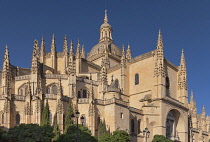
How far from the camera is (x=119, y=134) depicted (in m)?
41.2

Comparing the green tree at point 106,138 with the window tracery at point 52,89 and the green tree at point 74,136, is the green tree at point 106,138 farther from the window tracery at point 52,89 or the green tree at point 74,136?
the window tracery at point 52,89

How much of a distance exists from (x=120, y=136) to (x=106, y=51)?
30467 mm

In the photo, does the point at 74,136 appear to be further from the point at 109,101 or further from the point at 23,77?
the point at 23,77

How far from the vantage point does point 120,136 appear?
41.3 m

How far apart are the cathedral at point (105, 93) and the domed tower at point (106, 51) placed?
3.06m

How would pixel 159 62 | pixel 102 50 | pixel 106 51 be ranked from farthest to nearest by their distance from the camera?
pixel 102 50, pixel 106 51, pixel 159 62

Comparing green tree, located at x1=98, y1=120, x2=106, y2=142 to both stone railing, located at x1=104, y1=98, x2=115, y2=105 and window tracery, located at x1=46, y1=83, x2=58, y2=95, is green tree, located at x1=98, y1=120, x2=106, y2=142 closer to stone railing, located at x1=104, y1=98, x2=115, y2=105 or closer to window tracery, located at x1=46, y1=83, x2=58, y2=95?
stone railing, located at x1=104, y1=98, x2=115, y2=105

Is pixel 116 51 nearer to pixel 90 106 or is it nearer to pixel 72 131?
pixel 90 106

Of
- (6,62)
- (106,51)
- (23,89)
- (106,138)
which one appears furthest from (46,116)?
(106,51)

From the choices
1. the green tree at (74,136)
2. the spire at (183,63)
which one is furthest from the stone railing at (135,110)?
the spire at (183,63)

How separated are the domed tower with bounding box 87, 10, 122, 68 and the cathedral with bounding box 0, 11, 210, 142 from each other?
10.0 ft

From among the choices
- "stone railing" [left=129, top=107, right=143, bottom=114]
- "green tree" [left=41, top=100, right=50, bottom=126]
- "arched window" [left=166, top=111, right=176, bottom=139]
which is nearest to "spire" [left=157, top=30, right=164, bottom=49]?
"arched window" [left=166, top=111, right=176, bottom=139]

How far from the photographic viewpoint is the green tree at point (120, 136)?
4034cm

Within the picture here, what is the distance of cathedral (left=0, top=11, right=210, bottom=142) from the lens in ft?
142
